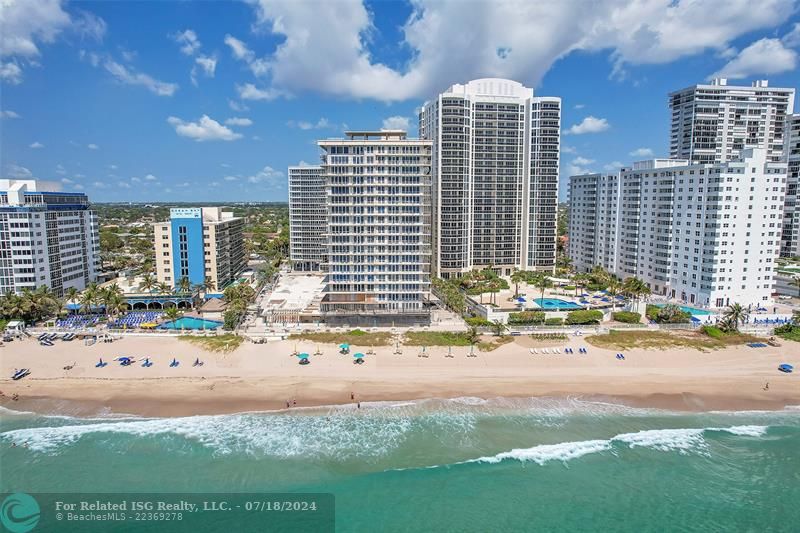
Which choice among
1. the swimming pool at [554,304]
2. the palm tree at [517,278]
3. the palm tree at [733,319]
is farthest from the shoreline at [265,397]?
the palm tree at [517,278]

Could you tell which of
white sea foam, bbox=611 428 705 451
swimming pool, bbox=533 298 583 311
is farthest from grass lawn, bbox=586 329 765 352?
white sea foam, bbox=611 428 705 451

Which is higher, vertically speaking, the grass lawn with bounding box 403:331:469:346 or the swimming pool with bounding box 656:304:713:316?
the swimming pool with bounding box 656:304:713:316

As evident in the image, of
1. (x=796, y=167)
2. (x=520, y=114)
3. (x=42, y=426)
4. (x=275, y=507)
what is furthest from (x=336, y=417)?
(x=796, y=167)

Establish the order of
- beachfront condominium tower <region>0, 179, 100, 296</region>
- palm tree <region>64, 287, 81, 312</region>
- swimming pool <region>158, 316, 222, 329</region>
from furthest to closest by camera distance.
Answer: palm tree <region>64, 287, 81, 312</region> < beachfront condominium tower <region>0, 179, 100, 296</region> < swimming pool <region>158, 316, 222, 329</region>

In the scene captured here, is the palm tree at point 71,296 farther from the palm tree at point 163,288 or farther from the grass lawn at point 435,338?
the grass lawn at point 435,338

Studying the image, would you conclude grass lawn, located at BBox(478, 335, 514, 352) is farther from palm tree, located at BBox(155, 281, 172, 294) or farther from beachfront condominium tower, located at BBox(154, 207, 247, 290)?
palm tree, located at BBox(155, 281, 172, 294)
